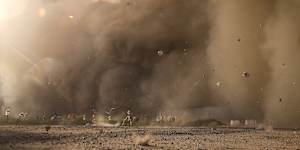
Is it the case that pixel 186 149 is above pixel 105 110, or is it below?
below

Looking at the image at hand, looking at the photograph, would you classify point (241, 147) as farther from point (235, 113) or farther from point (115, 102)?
point (115, 102)

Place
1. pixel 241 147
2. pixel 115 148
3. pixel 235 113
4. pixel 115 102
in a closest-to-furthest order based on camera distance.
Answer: pixel 115 148 < pixel 241 147 < pixel 235 113 < pixel 115 102

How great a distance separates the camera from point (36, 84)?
4888cm

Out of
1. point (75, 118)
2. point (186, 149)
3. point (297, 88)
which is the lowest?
point (186, 149)

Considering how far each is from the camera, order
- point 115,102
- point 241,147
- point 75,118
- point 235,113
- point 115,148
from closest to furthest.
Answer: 1. point 115,148
2. point 241,147
3. point 75,118
4. point 235,113
5. point 115,102

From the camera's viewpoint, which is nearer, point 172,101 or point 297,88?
point 297,88

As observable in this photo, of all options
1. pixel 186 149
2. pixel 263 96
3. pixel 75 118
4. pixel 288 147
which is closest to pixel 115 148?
pixel 186 149

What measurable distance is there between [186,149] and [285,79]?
78.4 feet

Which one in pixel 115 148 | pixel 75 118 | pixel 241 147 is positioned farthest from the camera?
pixel 75 118

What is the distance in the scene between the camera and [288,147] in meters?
23.8

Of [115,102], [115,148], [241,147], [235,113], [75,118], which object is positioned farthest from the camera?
[115,102]

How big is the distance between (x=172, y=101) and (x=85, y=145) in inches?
1106

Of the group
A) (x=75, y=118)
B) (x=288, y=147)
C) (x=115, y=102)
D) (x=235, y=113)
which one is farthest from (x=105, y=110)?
(x=288, y=147)

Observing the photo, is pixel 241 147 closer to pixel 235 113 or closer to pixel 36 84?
pixel 235 113
